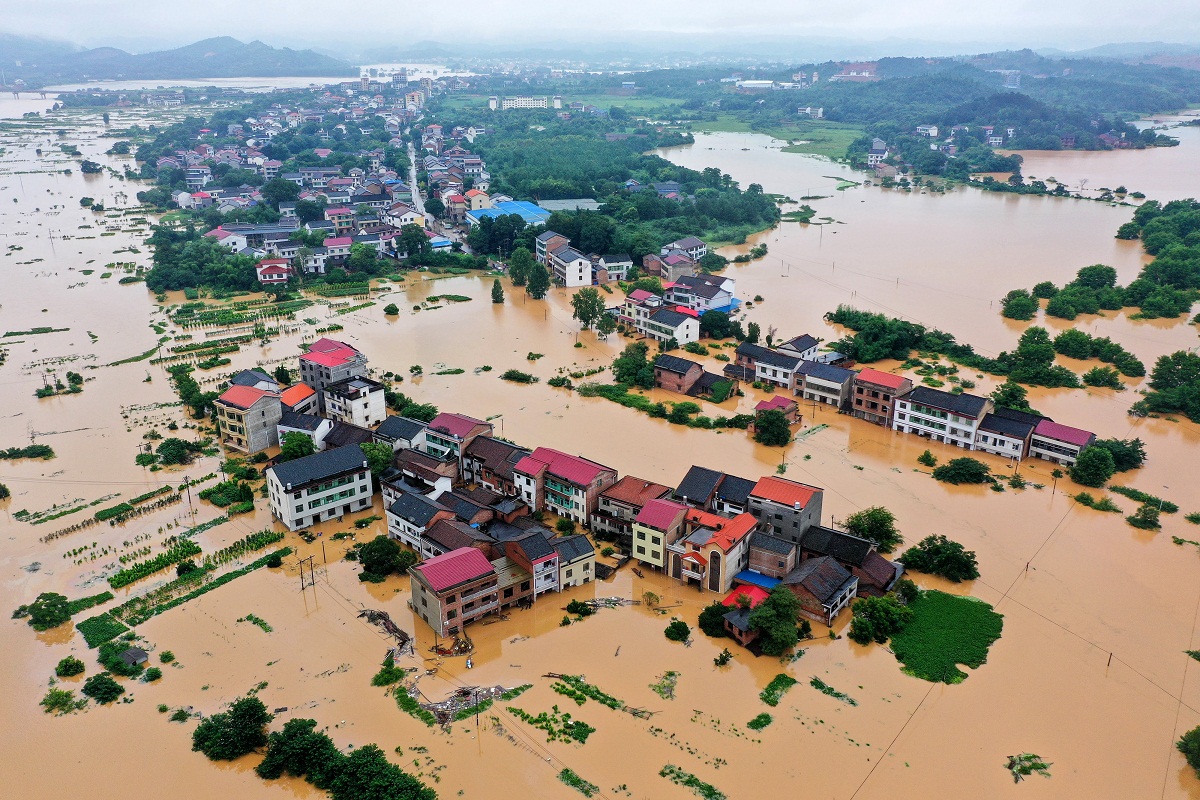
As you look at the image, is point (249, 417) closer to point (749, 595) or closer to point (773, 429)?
point (749, 595)

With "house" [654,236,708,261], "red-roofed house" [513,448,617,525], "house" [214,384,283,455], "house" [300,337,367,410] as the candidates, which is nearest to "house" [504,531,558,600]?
"red-roofed house" [513,448,617,525]

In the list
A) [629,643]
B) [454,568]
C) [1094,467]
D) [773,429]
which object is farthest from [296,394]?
[1094,467]

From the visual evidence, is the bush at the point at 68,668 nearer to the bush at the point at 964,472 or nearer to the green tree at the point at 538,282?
the bush at the point at 964,472

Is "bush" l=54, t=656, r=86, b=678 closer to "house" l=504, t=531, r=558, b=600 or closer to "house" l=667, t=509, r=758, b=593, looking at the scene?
"house" l=504, t=531, r=558, b=600

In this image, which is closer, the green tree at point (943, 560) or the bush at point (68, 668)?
the bush at point (68, 668)

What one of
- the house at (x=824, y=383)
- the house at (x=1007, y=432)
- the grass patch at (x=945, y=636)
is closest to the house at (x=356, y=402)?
the house at (x=824, y=383)

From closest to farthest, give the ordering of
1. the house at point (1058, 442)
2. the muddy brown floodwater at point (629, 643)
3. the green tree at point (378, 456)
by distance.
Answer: the muddy brown floodwater at point (629, 643) < the green tree at point (378, 456) < the house at point (1058, 442)

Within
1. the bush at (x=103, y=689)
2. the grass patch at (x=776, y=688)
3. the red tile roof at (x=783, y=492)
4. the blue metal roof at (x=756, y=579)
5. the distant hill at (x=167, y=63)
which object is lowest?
the grass patch at (x=776, y=688)
